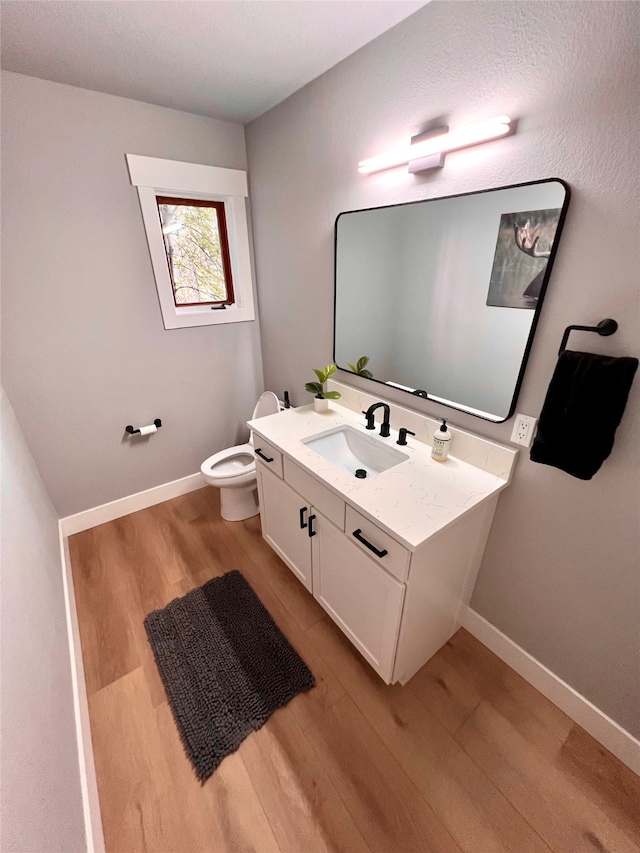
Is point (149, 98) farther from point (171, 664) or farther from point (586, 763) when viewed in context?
point (586, 763)

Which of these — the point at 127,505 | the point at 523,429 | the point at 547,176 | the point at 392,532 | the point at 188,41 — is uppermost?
the point at 188,41

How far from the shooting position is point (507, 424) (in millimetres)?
1276

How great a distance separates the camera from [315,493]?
1429mm

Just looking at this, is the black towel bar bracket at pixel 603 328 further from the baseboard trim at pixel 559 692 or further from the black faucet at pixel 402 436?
the baseboard trim at pixel 559 692

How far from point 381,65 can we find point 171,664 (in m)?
2.61

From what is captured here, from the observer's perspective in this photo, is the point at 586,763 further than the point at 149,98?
No

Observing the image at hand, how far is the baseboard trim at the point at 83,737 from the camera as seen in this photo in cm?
103

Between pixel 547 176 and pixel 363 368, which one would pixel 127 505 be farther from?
pixel 547 176

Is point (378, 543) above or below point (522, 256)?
below

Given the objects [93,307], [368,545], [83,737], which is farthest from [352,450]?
[93,307]

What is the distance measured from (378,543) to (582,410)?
0.74 m

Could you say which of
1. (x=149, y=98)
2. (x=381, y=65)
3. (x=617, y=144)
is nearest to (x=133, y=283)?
(x=149, y=98)

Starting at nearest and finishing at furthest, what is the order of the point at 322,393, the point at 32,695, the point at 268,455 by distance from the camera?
the point at 32,695
the point at 268,455
the point at 322,393

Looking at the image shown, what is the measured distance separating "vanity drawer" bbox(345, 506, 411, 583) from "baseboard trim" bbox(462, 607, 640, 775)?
0.77m
